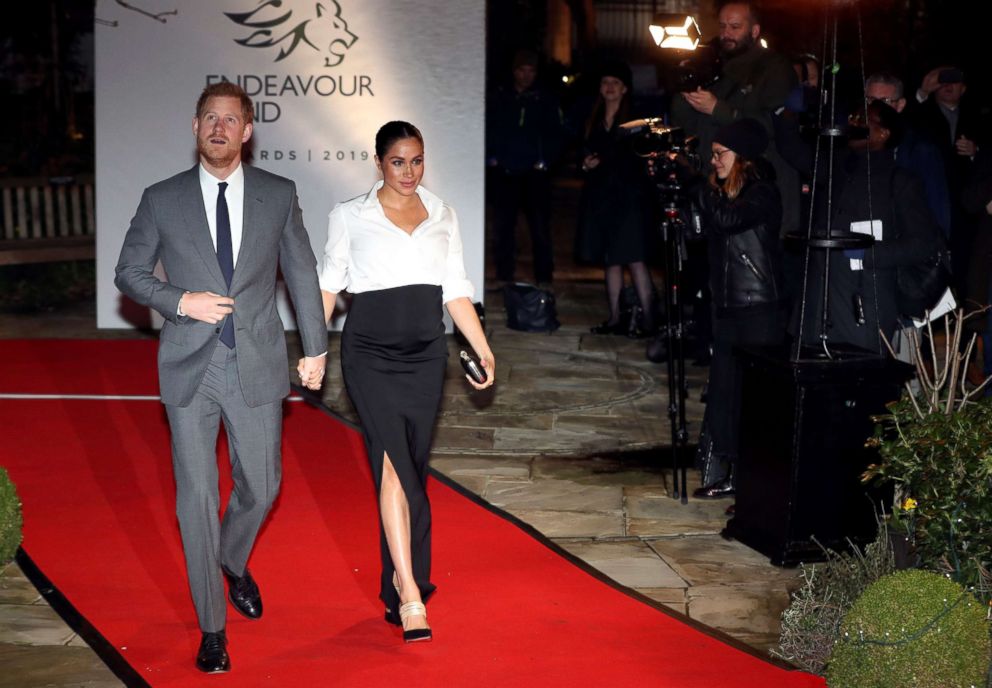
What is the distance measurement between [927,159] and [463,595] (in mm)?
4045

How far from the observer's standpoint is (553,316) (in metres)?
11.9

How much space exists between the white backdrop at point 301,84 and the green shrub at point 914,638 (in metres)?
7.29

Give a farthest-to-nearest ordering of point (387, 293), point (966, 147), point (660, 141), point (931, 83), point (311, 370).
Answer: point (931, 83) → point (966, 147) → point (660, 141) → point (387, 293) → point (311, 370)

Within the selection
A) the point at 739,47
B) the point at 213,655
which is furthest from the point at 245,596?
the point at 739,47

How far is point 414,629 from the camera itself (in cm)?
513

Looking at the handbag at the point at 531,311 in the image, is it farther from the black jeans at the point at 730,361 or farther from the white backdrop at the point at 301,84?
the black jeans at the point at 730,361

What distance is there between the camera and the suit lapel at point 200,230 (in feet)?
15.7

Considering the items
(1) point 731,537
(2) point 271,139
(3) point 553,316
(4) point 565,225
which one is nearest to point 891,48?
(4) point 565,225

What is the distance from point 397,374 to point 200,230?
35.2 inches

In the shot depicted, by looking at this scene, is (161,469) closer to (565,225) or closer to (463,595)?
(463,595)

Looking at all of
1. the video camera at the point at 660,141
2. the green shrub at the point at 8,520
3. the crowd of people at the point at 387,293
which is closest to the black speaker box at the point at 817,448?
the crowd of people at the point at 387,293

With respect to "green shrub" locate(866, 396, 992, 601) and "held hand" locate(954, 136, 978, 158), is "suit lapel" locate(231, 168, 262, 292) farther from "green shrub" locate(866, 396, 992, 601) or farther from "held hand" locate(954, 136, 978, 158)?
"held hand" locate(954, 136, 978, 158)

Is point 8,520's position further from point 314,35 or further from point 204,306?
point 314,35

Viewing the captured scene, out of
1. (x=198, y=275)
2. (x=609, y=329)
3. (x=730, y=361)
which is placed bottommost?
(x=609, y=329)
